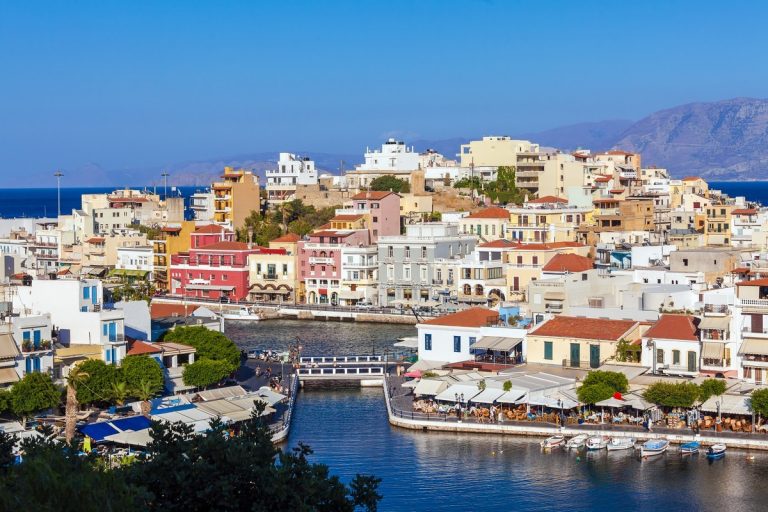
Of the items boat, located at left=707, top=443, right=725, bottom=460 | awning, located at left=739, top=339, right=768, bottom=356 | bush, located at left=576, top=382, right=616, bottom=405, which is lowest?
boat, located at left=707, top=443, right=725, bottom=460

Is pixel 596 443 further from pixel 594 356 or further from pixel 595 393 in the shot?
pixel 594 356

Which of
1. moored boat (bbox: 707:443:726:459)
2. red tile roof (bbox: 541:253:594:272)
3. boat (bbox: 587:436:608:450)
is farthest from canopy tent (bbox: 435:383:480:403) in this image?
red tile roof (bbox: 541:253:594:272)

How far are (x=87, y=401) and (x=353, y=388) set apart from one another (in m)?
10.9

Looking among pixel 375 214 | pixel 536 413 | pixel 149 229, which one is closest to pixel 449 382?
pixel 536 413

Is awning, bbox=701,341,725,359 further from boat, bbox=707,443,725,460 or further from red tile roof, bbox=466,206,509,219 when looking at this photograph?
red tile roof, bbox=466,206,509,219

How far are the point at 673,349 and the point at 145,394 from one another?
593 inches

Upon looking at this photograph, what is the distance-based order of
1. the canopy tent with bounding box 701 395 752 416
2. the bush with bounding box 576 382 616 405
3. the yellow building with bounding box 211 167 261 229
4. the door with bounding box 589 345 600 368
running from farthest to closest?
the yellow building with bounding box 211 167 261 229
the door with bounding box 589 345 600 368
the bush with bounding box 576 382 616 405
the canopy tent with bounding box 701 395 752 416

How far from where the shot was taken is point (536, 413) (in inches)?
1385

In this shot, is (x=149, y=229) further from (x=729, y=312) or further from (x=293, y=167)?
(x=729, y=312)

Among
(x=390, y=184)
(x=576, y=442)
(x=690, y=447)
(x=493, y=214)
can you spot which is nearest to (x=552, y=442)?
(x=576, y=442)

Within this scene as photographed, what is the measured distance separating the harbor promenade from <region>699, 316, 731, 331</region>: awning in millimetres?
4086

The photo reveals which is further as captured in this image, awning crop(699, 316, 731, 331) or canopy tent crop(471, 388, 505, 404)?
awning crop(699, 316, 731, 331)

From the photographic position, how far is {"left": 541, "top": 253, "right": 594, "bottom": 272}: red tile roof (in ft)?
177

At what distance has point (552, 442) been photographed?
32.8 m
